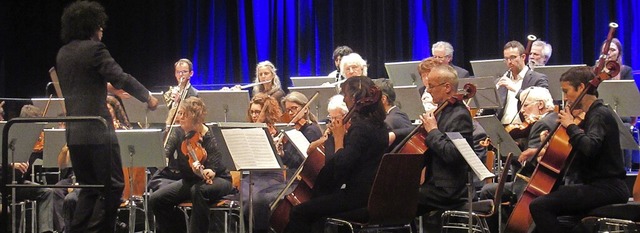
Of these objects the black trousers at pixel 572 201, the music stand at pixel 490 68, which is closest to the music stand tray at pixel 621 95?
the music stand at pixel 490 68

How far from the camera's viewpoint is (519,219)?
5.55 meters

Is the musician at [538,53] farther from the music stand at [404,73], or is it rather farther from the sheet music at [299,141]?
the sheet music at [299,141]

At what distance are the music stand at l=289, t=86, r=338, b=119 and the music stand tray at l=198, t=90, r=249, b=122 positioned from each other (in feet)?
1.43

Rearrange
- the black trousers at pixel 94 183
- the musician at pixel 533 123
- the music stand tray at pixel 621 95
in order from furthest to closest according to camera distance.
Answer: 1. the music stand tray at pixel 621 95
2. the musician at pixel 533 123
3. the black trousers at pixel 94 183

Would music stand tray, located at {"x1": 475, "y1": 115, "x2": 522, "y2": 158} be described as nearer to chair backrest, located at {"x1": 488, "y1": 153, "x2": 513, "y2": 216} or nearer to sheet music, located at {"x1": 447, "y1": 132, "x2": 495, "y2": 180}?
chair backrest, located at {"x1": 488, "y1": 153, "x2": 513, "y2": 216}

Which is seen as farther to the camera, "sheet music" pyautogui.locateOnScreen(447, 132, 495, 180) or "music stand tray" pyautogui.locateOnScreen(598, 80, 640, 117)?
"music stand tray" pyautogui.locateOnScreen(598, 80, 640, 117)

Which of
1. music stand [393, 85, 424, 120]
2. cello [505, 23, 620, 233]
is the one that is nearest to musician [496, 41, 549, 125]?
music stand [393, 85, 424, 120]

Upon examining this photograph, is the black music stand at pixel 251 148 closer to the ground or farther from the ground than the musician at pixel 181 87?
closer to the ground

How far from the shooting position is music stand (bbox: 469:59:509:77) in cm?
805

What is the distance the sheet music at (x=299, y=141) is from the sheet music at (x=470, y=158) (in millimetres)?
1193

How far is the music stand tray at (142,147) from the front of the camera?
243 inches

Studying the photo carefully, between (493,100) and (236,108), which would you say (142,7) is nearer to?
(236,108)

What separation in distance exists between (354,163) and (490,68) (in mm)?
3224

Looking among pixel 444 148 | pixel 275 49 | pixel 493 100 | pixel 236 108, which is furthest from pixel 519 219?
pixel 275 49
